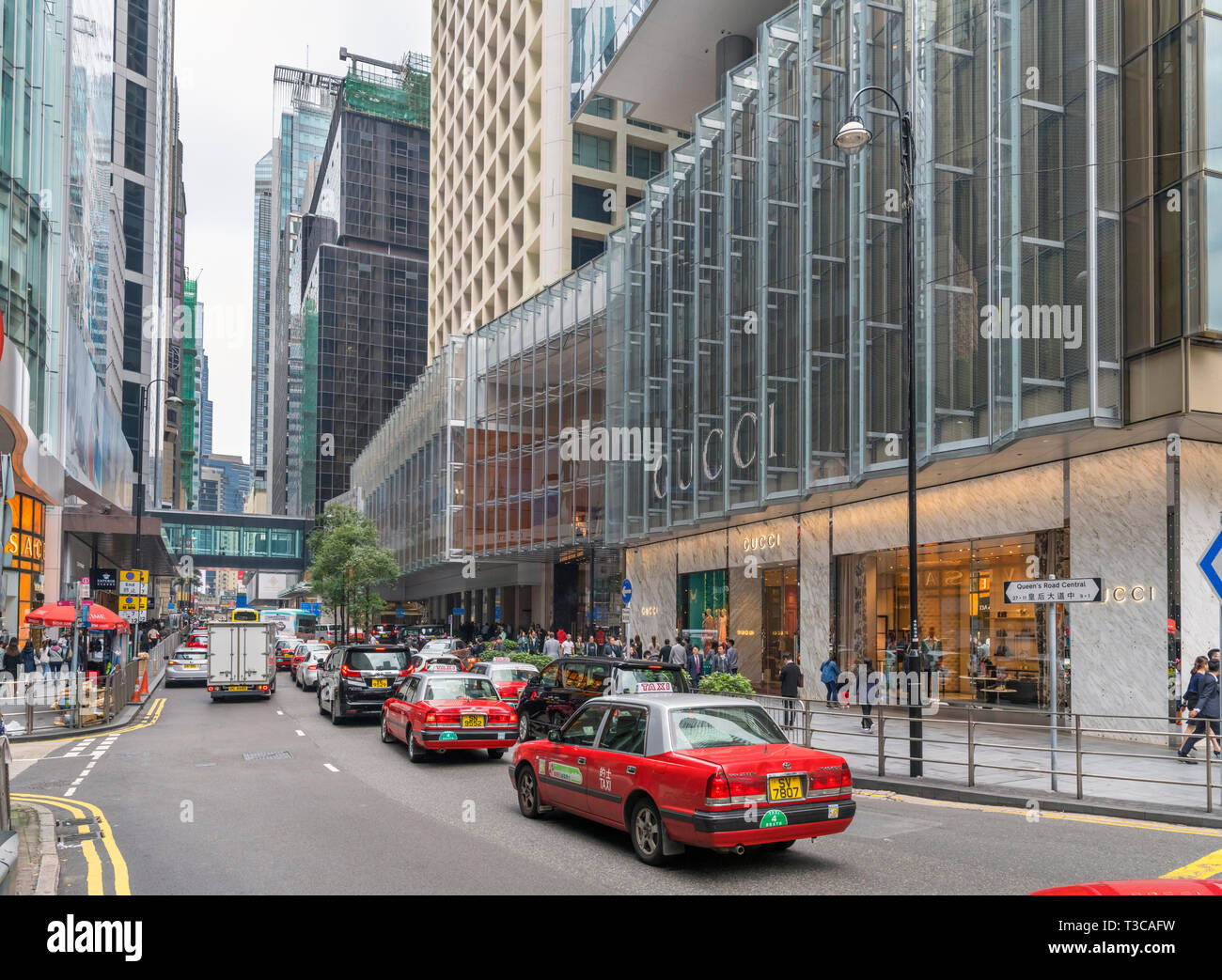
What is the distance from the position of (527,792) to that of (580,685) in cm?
526

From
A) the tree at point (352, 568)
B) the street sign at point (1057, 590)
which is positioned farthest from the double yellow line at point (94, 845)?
the tree at point (352, 568)

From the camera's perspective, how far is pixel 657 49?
36312 mm

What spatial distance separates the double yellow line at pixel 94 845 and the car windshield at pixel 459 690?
214 inches

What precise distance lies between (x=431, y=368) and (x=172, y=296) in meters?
108

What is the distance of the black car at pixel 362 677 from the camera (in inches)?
880

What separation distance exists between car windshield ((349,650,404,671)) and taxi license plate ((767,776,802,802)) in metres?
15.7

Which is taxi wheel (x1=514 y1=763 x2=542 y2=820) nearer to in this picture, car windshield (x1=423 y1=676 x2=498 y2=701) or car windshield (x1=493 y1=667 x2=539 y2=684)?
car windshield (x1=423 y1=676 x2=498 y2=701)

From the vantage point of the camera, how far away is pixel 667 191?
30.7 meters

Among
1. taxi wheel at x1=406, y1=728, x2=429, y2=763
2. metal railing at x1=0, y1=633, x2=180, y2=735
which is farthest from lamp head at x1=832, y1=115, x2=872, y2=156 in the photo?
metal railing at x1=0, y1=633, x2=180, y2=735

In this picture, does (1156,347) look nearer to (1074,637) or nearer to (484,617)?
(1074,637)

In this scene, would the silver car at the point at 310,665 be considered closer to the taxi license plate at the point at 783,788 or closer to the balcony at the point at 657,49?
the balcony at the point at 657,49

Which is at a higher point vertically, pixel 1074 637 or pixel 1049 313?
pixel 1049 313

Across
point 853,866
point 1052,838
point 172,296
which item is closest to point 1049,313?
point 1052,838

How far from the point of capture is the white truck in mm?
29703
